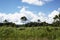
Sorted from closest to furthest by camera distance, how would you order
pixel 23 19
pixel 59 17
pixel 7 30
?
pixel 7 30 < pixel 59 17 < pixel 23 19

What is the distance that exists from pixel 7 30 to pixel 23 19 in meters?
59.4

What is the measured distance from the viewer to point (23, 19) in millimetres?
78625

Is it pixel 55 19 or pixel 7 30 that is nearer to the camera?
pixel 7 30

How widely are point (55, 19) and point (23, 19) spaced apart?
548 inches

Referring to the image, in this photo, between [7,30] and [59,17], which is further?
[59,17]

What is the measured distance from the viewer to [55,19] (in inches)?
2975

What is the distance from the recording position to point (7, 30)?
19.3m

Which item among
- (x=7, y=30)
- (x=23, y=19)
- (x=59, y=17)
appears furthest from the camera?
(x=23, y=19)

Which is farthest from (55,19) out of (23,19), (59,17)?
(23,19)

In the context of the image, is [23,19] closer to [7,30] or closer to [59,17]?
[59,17]

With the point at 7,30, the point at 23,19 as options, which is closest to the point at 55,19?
the point at 23,19

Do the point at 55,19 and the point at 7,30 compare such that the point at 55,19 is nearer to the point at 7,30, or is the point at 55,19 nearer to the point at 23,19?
the point at 23,19

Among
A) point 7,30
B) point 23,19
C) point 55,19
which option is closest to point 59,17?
point 55,19

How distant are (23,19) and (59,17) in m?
15.8
